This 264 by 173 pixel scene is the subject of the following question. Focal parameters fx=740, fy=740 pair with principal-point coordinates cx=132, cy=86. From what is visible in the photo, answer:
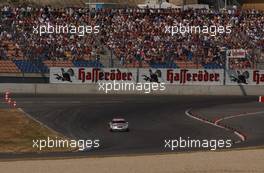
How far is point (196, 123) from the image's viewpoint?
122ft

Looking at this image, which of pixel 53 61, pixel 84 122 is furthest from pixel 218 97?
pixel 84 122

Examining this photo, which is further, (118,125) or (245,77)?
(245,77)

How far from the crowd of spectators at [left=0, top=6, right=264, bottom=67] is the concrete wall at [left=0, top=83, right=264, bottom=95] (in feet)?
7.77

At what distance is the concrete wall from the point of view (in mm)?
49844

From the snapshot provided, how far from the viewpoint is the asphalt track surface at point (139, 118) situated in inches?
1194

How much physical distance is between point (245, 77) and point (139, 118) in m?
16.3

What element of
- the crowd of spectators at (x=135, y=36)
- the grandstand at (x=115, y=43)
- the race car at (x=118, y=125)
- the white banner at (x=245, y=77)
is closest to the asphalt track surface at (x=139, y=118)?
the race car at (x=118, y=125)

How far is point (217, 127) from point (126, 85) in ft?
52.4

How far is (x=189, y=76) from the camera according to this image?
171 feet

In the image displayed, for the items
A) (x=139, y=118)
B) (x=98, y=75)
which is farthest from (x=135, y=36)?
(x=139, y=118)

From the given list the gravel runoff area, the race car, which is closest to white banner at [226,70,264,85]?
the race car

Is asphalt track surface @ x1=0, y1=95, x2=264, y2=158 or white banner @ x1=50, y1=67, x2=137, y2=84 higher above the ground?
white banner @ x1=50, y1=67, x2=137, y2=84

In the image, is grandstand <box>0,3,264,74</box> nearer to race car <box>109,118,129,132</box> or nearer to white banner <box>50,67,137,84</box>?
white banner <box>50,67,137,84</box>

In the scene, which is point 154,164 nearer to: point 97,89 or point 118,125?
point 118,125
